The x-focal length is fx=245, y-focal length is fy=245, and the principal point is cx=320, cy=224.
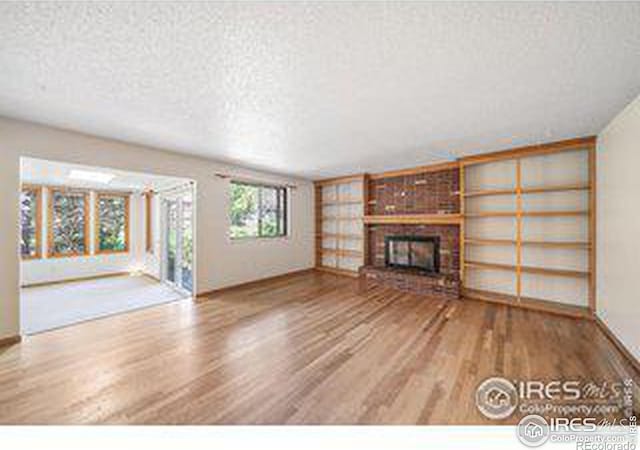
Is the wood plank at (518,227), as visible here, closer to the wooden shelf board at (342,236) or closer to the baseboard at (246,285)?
the wooden shelf board at (342,236)

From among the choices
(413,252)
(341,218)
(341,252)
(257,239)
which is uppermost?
(341,218)

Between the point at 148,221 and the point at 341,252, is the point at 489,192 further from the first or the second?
the point at 148,221

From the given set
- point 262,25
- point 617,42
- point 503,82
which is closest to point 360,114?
point 503,82

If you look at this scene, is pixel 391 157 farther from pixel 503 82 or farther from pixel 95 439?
pixel 95 439

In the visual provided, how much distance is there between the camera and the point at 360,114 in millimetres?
2531

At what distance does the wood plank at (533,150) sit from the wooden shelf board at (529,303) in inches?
87.1

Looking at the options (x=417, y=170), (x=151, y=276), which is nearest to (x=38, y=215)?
(x=151, y=276)

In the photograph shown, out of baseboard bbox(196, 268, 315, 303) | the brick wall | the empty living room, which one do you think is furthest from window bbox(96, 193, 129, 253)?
the brick wall

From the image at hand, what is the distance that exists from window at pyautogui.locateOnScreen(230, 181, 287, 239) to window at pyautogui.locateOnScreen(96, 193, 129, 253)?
11.6 feet

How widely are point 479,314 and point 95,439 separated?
4.10 metres

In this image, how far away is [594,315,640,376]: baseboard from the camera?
7.14 ft

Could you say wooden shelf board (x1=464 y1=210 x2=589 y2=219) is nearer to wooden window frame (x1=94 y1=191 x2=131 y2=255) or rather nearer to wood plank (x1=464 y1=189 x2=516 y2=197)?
wood plank (x1=464 y1=189 x2=516 y2=197)

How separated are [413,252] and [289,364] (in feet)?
11.9

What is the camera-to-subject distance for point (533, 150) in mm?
3629
